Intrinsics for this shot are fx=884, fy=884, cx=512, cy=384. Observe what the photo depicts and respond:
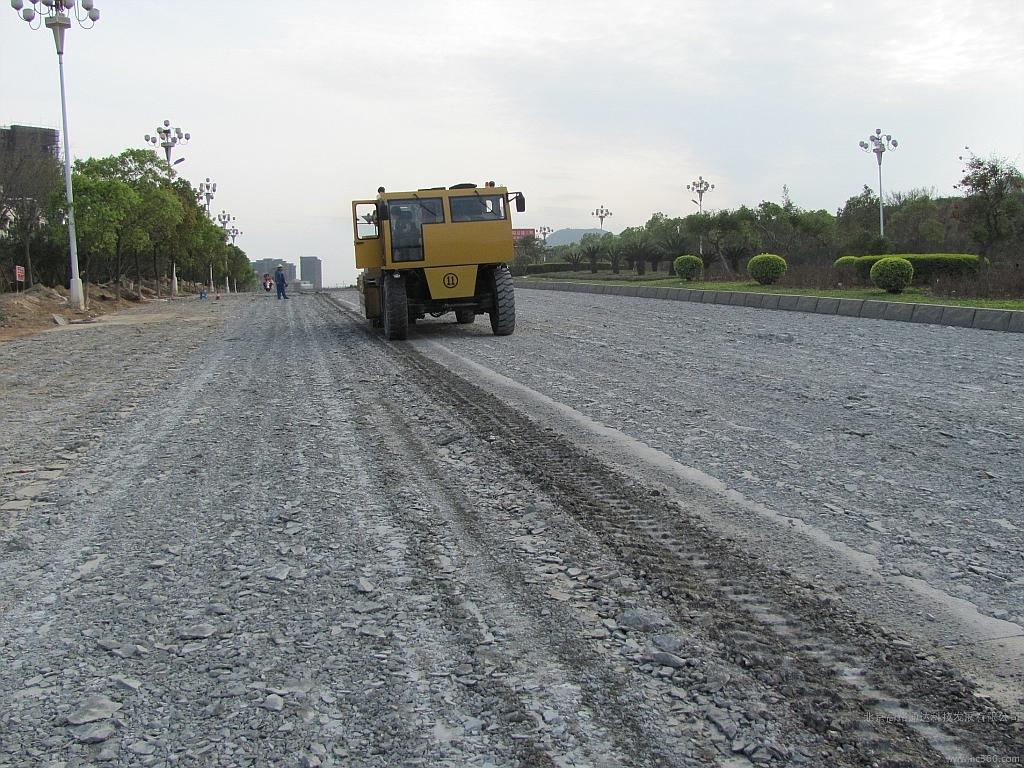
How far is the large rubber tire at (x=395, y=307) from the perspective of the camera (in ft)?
50.1

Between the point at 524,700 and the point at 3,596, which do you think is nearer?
the point at 524,700

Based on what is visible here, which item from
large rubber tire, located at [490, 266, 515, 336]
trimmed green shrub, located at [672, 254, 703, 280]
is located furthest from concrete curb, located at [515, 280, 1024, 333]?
large rubber tire, located at [490, 266, 515, 336]

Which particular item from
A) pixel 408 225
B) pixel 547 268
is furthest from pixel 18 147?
pixel 547 268

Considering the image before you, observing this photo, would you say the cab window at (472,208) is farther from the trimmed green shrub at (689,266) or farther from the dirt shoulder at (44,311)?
the trimmed green shrub at (689,266)

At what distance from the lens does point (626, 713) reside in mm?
2639

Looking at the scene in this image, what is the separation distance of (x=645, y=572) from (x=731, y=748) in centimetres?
132

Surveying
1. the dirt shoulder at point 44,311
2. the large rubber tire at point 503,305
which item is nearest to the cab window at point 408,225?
the large rubber tire at point 503,305

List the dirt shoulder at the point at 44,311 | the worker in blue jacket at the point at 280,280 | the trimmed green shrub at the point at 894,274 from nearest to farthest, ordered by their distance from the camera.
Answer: the trimmed green shrub at the point at 894,274
the dirt shoulder at the point at 44,311
the worker in blue jacket at the point at 280,280

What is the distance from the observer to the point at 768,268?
27.8 metres

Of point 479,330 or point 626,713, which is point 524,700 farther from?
point 479,330

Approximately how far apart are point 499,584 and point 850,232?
5673cm

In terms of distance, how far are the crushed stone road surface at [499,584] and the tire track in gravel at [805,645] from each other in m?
0.01

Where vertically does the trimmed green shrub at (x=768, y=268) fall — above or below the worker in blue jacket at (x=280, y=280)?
below

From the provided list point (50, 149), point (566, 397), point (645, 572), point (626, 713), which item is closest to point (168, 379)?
point (566, 397)
